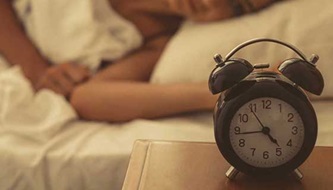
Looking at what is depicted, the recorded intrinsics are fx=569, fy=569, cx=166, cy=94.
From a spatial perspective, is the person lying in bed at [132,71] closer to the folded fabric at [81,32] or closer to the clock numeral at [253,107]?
the folded fabric at [81,32]

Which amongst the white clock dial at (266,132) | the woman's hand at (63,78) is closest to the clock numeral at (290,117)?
the white clock dial at (266,132)

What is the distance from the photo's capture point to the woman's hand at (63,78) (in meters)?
1.27

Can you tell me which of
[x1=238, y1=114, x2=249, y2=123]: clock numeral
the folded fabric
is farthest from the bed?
[x1=238, y1=114, x2=249, y2=123]: clock numeral

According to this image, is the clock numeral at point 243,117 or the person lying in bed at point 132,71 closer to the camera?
the clock numeral at point 243,117

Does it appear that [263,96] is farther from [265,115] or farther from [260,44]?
[260,44]

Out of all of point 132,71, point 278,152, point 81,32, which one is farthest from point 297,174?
point 81,32

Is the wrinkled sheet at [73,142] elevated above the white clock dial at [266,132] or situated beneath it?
situated beneath

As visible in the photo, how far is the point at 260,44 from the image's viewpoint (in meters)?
1.14

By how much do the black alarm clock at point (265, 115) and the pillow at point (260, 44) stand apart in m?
0.42

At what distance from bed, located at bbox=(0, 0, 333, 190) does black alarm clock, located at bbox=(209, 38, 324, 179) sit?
0.34m

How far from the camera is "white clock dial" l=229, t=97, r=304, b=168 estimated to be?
0.69 meters

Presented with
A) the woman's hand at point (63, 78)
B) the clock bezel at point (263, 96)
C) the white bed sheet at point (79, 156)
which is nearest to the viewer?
the clock bezel at point (263, 96)

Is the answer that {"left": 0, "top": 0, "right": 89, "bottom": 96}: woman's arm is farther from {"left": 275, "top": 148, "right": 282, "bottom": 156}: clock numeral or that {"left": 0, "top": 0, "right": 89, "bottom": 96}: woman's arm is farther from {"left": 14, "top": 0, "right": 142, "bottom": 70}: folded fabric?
{"left": 275, "top": 148, "right": 282, "bottom": 156}: clock numeral

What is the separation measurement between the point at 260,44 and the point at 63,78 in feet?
1.46
